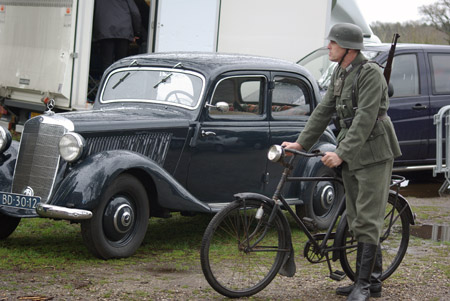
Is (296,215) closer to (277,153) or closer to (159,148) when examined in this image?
(277,153)

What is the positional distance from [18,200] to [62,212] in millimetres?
528

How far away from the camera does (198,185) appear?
22.5 feet

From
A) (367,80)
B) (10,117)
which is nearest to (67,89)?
(10,117)

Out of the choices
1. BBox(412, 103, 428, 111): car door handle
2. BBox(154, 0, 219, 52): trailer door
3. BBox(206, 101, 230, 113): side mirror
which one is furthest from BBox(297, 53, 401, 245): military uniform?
BBox(154, 0, 219, 52): trailer door

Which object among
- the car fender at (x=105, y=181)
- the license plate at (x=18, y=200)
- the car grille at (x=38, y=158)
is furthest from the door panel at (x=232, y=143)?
the license plate at (x=18, y=200)

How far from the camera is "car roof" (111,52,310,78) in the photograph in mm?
7082

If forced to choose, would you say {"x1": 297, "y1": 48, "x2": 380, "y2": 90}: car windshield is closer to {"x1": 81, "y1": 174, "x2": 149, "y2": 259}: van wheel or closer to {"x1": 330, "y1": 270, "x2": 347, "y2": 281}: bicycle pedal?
{"x1": 81, "y1": 174, "x2": 149, "y2": 259}: van wheel

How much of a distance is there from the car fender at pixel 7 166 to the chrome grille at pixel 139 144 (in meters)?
0.75

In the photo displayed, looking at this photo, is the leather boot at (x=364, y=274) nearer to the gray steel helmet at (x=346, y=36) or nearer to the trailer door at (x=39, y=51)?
the gray steel helmet at (x=346, y=36)

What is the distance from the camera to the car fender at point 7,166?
21.0 feet

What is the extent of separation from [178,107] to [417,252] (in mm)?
2479

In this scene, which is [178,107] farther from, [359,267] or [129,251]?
[359,267]

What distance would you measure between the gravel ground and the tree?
28.4 m

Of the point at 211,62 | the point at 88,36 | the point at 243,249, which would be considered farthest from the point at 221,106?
the point at 88,36
